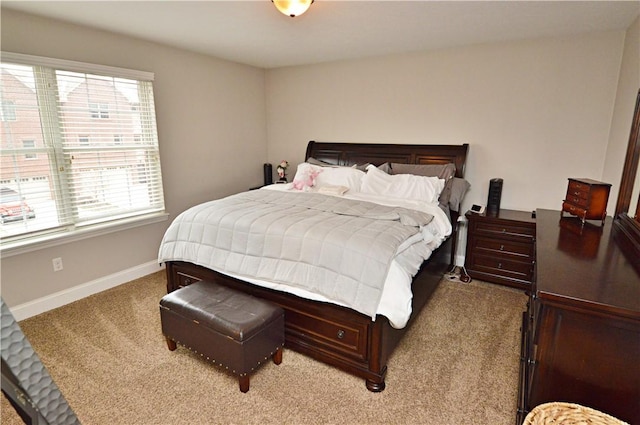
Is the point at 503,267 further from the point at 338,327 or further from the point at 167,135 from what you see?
the point at 167,135

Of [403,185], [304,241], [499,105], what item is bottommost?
[304,241]

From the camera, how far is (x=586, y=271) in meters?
1.45

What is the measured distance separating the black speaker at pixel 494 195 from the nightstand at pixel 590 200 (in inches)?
43.1

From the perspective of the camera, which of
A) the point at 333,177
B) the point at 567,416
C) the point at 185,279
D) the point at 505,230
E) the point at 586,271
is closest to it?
the point at 567,416

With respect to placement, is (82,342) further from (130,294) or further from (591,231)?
(591,231)

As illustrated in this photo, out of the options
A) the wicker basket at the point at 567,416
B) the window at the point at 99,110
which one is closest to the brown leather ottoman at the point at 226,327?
the wicker basket at the point at 567,416

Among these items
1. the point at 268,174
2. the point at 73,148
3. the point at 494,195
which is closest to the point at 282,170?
the point at 268,174

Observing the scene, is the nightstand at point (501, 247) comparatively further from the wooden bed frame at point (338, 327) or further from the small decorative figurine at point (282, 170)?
the small decorative figurine at point (282, 170)

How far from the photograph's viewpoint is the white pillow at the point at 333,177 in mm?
3746

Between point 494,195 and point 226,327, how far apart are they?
292cm

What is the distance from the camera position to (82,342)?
8.05 ft

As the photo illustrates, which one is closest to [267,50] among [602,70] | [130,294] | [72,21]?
[72,21]

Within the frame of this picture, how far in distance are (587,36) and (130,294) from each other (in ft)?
15.6

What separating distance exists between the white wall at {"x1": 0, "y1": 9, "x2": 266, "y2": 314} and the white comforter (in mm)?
913
